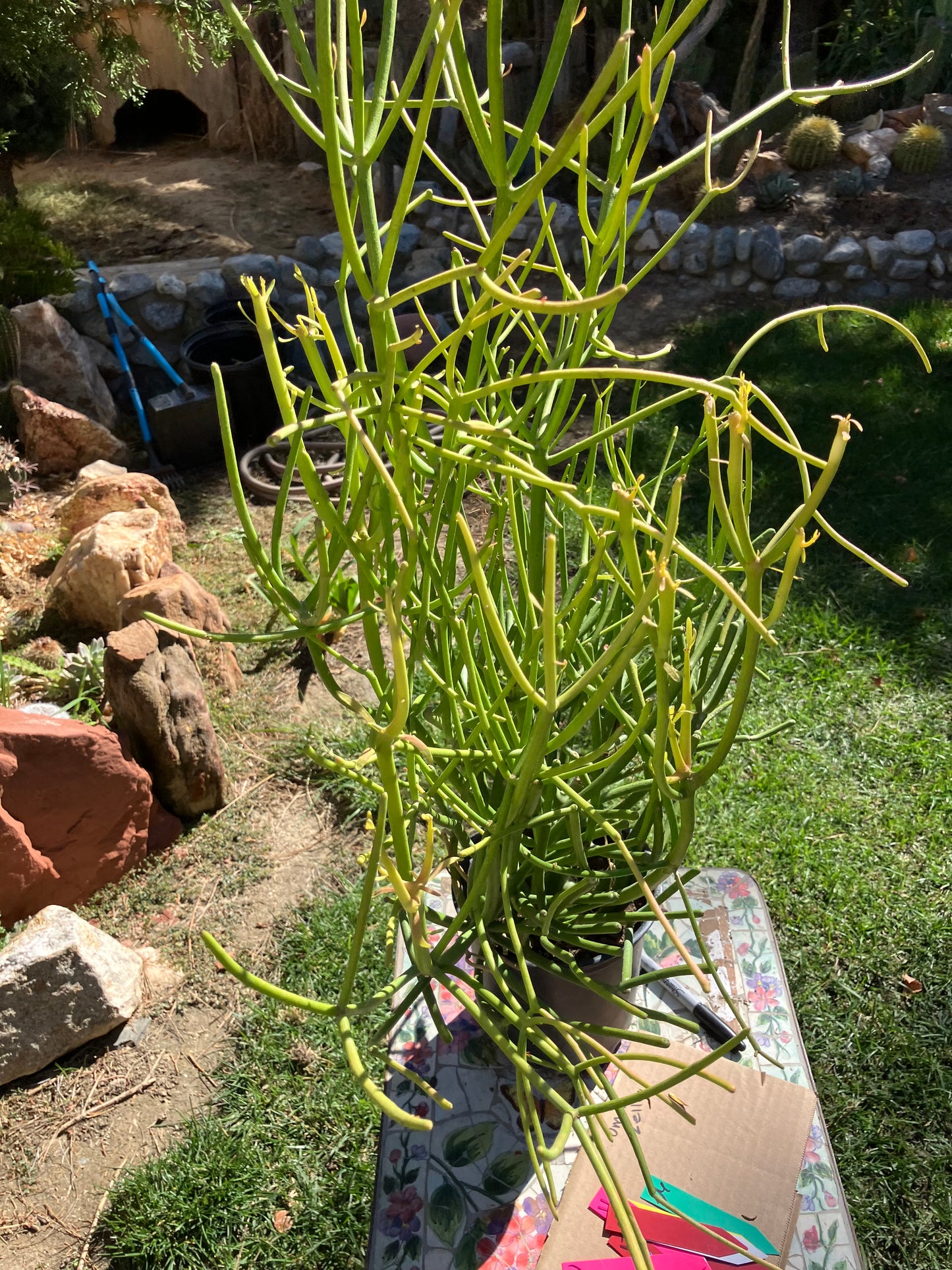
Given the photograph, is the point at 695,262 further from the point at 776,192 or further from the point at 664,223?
the point at 776,192

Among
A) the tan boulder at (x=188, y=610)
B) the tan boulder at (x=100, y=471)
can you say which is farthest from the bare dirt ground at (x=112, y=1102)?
the tan boulder at (x=100, y=471)

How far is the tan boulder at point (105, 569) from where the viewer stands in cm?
217

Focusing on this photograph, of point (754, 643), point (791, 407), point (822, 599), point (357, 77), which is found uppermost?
point (357, 77)

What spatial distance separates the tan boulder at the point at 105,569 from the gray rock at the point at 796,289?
8.59 ft

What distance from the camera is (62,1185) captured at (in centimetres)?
135

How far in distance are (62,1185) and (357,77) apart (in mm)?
1486

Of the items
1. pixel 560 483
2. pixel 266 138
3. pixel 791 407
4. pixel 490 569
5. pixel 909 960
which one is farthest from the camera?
pixel 266 138

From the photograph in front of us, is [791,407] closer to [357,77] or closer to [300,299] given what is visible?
[300,299]

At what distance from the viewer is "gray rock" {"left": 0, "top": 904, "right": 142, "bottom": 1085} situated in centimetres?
143

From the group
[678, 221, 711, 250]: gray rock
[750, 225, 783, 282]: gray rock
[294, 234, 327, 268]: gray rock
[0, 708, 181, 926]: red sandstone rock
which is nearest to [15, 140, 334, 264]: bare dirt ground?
[294, 234, 327, 268]: gray rock

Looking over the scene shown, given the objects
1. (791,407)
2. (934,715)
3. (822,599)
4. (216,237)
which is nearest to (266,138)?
(216,237)

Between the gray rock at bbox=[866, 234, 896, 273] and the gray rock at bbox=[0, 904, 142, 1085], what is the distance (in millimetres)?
3565

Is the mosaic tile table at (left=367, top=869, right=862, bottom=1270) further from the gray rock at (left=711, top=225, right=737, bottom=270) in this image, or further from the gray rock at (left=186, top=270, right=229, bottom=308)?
the gray rock at (left=711, top=225, right=737, bottom=270)

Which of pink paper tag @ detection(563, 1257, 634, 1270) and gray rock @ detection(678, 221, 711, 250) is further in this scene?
gray rock @ detection(678, 221, 711, 250)
